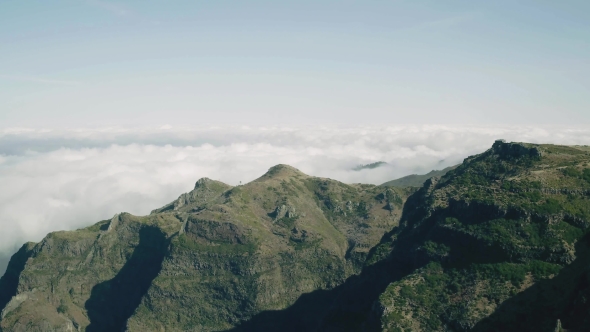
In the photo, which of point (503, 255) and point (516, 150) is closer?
point (503, 255)

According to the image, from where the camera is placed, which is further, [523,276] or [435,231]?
[435,231]

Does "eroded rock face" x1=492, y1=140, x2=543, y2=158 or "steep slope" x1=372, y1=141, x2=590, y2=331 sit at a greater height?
"eroded rock face" x1=492, y1=140, x2=543, y2=158

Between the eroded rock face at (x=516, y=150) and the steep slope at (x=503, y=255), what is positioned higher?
the eroded rock face at (x=516, y=150)

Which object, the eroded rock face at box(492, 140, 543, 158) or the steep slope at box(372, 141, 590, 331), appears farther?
the eroded rock face at box(492, 140, 543, 158)

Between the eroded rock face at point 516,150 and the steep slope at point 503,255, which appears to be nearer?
the steep slope at point 503,255

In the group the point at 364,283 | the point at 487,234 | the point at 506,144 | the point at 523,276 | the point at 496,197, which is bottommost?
the point at 364,283

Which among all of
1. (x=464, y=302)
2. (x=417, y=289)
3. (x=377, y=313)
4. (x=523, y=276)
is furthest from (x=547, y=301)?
(x=377, y=313)

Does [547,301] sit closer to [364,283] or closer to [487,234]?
[487,234]

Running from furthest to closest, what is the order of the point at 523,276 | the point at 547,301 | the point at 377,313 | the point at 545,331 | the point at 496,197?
1. the point at 496,197
2. the point at 377,313
3. the point at 523,276
4. the point at 547,301
5. the point at 545,331

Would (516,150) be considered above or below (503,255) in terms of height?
above

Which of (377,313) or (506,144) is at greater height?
(506,144)

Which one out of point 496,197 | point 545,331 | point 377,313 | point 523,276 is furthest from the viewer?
point 496,197
